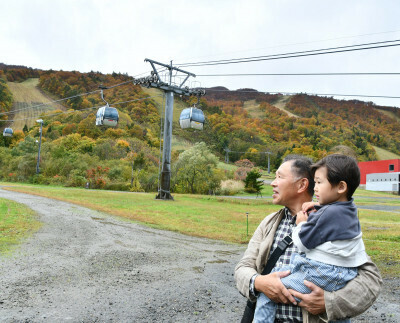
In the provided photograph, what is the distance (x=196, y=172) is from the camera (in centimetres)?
3434

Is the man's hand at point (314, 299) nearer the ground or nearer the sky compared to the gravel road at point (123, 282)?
nearer the sky

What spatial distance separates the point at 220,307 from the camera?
4.48 metres

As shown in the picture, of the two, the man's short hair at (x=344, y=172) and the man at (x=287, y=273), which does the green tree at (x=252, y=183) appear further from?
the man's short hair at (x=344, y=172)

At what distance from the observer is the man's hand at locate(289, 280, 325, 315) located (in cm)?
180

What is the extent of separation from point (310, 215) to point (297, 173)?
486mm

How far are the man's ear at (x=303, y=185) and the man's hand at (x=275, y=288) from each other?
0.62 meters

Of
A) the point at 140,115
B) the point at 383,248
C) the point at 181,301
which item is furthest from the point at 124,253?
the point at 140,115

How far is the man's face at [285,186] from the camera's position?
90.2 inches

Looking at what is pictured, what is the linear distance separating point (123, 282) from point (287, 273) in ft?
13.8

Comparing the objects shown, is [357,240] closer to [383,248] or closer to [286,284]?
[286,284]

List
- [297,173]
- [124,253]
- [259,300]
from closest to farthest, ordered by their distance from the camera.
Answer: [259,300]
[297,173]
[124,253]

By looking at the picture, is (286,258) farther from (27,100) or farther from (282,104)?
(282,104)

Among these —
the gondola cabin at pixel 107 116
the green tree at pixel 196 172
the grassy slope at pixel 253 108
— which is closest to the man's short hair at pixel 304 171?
the gondola cabin at pixel 107 116

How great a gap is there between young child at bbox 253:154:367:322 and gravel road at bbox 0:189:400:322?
2.61 m
